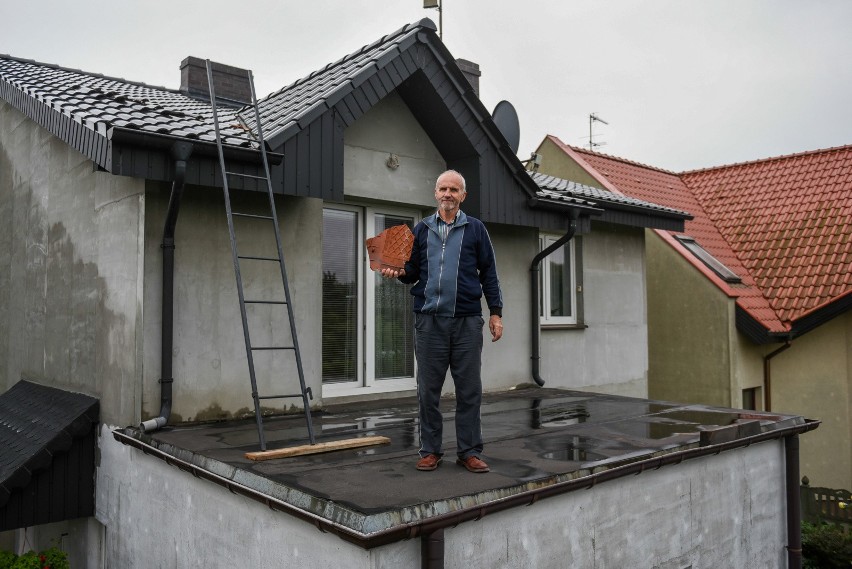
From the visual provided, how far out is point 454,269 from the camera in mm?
4562

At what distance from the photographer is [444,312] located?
454 centimetres

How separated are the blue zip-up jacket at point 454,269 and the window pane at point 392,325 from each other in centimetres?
356

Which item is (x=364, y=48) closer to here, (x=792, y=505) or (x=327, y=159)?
(x=327, y=159)

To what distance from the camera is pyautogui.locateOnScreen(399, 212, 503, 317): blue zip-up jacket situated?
455 cm

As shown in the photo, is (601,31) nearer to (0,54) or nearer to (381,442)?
(0,54)

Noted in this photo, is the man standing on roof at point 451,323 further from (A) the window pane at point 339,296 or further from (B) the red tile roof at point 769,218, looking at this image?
(B) the red tile roof at point 769,218

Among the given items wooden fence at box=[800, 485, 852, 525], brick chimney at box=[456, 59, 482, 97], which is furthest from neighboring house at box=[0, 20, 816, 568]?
wooden fence at box=[800, 485, 852, 525]

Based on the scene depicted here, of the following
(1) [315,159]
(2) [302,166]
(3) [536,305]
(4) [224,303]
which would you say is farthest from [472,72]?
(4) [224,303]

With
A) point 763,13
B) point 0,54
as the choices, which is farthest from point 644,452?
point 763,13

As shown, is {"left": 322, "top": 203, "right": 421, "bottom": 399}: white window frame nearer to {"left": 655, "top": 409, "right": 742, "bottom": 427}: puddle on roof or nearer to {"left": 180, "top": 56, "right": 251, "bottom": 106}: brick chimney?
{"left": 655, "top": 409, "right": 742, "bottom": 427}: puddle on roof

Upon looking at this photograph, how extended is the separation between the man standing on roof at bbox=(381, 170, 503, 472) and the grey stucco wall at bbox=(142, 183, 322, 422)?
2.66 meters

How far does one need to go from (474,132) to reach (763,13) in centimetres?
1126

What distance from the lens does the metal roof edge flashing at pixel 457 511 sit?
3.59 metres

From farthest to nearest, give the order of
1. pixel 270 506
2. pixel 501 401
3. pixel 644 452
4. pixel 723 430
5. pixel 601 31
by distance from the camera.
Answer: pixel 601 31 → pixel 501 401 → pixel 723 430 → pixel 644 452 → pixel 270 506
